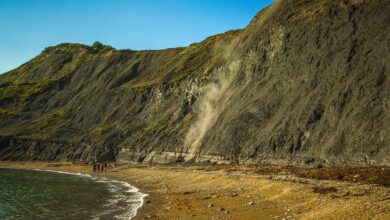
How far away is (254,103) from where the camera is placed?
54688 mm

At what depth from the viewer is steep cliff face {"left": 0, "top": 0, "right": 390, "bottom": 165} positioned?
3978 cm

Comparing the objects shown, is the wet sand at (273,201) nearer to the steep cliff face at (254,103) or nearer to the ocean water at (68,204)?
the ocean water at (68,204)

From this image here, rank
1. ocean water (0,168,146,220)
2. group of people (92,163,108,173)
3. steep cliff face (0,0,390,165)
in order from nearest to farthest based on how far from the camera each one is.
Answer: ocean water (0,168,146,220) < steep cliff face (0,0,390,165) < group of people (92,163,108,173)

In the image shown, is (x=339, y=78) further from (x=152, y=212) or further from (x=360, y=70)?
(x=152, y=212)

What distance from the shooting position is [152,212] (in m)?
23.0

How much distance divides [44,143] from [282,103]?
Answer: 68034mm

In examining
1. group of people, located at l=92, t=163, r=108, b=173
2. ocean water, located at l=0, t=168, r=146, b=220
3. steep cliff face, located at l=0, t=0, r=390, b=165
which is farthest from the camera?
group of people, located at l=92, t=163, r=108, b=173

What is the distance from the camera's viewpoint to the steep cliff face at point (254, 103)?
39.8 meters

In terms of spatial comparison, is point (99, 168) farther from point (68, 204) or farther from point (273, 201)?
point (273, 201)

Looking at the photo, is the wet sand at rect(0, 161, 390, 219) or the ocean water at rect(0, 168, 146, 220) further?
the ocean water at rect(0, 168, 146, 220)

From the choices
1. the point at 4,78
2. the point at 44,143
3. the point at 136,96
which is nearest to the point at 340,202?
the point at 136,96

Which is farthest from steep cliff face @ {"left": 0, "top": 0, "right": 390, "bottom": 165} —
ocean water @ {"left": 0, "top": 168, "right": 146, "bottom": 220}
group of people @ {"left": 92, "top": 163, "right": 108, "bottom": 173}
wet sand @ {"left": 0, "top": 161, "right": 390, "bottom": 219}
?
ocean water @ {"left": 0, "top": 168, "right": 146, "bottom": 220}

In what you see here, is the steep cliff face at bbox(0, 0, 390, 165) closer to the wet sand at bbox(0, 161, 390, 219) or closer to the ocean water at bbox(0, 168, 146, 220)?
the wet sand at bbox(0, 161, 390, 219)

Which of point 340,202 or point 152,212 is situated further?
point 152,212
